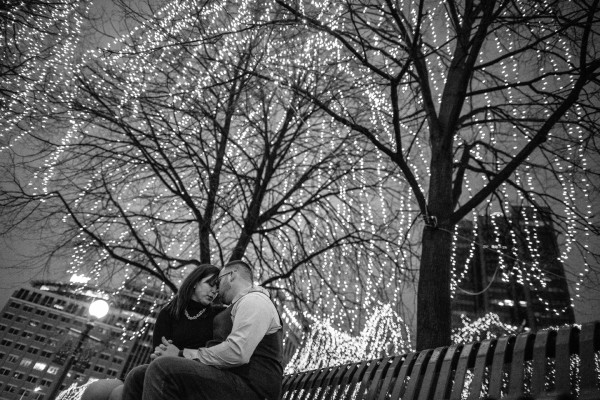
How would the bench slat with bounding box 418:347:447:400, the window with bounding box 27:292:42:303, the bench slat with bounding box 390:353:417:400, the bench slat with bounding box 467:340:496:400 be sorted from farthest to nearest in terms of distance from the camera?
the window with bounding box 27:292:42:303 → the bench slat with bounding box 390:353:417:400 → the bench slat with bounding box 418:347:447:400 → the bench slat with bounding box 467:340:496:400

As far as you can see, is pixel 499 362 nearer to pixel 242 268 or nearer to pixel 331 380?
pixel 242 268

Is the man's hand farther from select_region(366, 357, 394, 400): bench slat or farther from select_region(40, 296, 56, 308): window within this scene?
select_region(40, 296, 56, 308): window

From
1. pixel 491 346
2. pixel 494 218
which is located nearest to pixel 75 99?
pixel 491 346

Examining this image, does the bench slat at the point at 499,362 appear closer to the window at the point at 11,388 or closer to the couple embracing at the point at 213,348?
the couple embracing at the point at 213,348

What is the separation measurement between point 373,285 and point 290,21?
5.09 m

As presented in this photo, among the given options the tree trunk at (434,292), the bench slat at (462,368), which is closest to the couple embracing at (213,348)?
the bench slat at (462,368)

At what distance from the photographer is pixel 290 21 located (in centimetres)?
500

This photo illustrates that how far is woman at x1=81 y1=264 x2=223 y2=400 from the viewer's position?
116 inches

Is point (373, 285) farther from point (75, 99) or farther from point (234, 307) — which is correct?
point (75, 99)

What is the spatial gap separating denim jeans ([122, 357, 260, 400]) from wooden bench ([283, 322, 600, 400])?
4.02 ft

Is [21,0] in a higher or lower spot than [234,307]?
higher

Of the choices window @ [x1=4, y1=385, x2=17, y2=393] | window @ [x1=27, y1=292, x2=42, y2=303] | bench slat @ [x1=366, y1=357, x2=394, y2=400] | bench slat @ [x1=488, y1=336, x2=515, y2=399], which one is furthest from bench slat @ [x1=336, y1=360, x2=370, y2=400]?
window @ [x1=4, y1=385, x2=17, y2=393]

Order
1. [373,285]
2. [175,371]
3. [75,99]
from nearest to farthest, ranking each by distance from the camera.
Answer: [175,371]
[75,99]
[373,285]

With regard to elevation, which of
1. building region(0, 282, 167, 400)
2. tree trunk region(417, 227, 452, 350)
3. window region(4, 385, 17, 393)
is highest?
tree trunk region(417, 227, 452, 350)
